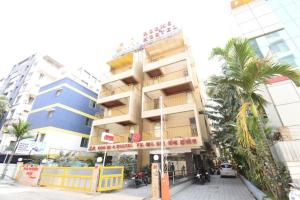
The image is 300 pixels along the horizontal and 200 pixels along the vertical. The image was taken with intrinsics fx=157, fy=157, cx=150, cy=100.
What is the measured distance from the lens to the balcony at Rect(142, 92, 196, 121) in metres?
14.9

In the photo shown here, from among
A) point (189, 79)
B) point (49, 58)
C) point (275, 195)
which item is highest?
point (49, 58)

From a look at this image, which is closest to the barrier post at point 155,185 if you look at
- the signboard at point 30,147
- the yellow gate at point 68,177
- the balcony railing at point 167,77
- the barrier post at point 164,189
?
the barrier post at point 164,189

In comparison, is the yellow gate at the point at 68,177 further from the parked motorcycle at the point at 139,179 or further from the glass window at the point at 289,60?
the glass window at the point at 289,60

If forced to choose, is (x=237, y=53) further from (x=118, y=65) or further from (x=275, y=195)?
(x=118, y=65)

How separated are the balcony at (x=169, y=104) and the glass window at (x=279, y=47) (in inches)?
275

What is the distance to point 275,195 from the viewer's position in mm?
5156

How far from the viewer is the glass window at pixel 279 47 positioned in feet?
31.9

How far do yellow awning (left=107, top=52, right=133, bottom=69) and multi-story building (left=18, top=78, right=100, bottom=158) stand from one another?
18.6ft

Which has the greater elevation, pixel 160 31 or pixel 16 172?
pixel 160 31

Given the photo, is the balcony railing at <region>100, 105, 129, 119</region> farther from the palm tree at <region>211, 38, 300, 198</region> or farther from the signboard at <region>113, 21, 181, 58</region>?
the palm tree at <region>211, 38, 300, 198</region>

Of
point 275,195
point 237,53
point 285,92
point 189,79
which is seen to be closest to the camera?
point 275,195

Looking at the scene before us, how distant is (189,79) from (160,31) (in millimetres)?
10559

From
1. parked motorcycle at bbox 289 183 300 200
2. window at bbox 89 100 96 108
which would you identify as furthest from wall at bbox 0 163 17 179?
parked motorcycle at bbox 289 183 300 200

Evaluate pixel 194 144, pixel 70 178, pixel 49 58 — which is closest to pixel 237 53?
pixel 194 144
